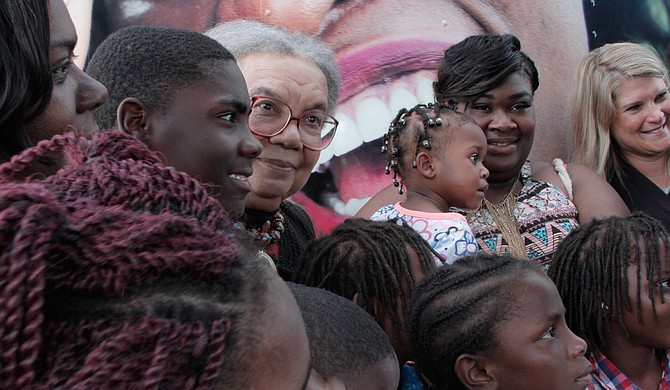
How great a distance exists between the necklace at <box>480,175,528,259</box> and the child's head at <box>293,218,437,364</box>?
Answer: 0.48 m

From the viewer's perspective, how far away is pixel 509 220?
238 cm

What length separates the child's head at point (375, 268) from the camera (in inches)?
69.4

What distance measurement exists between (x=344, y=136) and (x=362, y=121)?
0.10 metres

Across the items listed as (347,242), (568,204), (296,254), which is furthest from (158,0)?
(568,204)

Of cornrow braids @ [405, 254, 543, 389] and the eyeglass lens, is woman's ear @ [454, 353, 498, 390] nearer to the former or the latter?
cornrow braids @ [405, 254, 543, 389]

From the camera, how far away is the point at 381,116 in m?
2.98

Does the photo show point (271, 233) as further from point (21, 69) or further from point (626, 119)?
point (626, 119)

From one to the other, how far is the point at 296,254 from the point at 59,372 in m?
1.49

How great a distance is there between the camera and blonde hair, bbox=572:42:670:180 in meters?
2.87

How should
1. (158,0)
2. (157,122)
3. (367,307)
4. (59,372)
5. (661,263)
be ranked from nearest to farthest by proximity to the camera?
(59,372) → (157,122) → (367,307) → (661,263) → (158,0)

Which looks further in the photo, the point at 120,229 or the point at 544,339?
the point at 544,339

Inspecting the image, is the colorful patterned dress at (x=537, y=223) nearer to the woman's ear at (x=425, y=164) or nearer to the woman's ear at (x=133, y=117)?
the woman's ear at (x=425, y=164)

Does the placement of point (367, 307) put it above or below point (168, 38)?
below

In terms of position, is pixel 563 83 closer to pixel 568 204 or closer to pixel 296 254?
pixel 568 204
